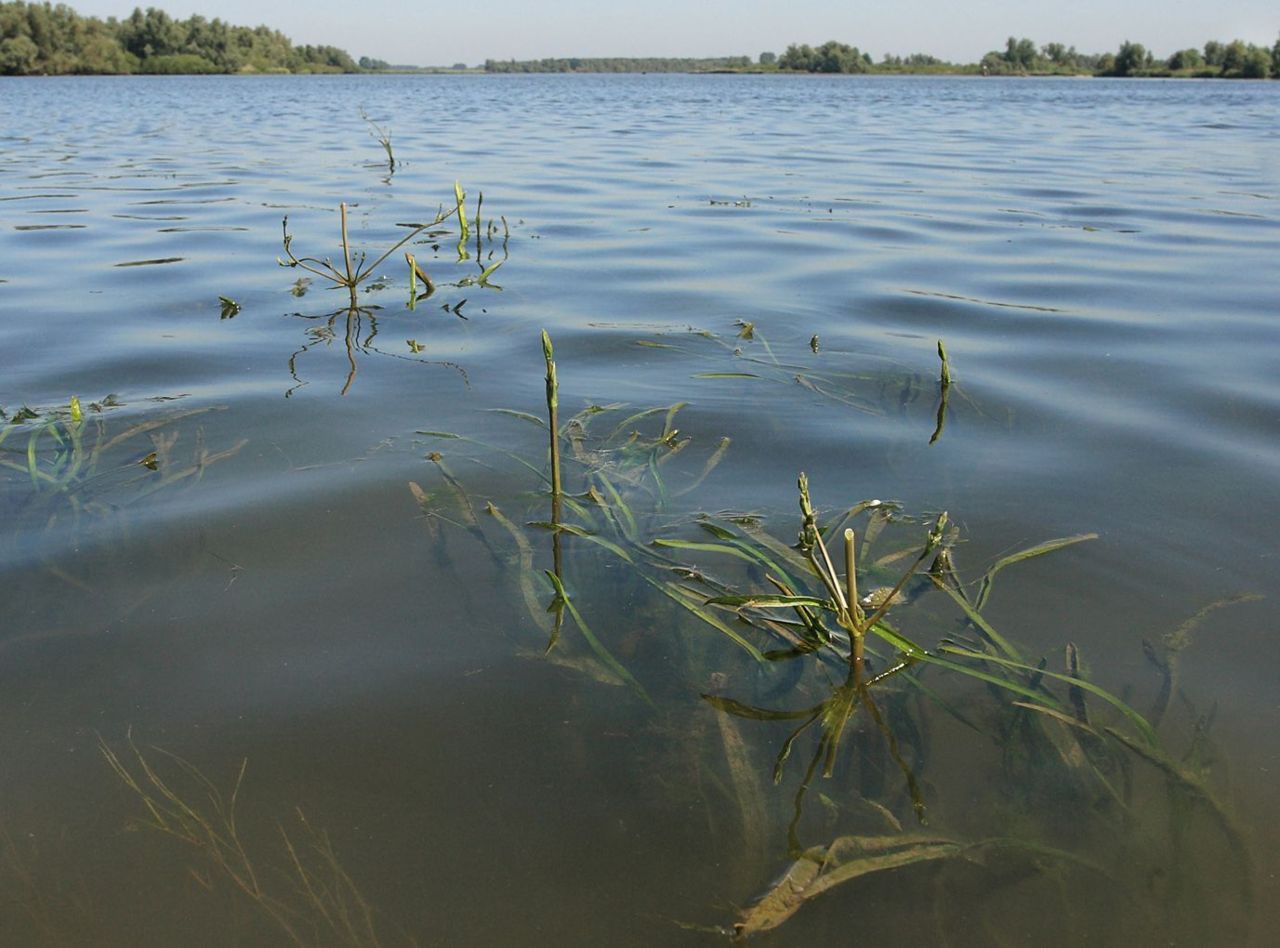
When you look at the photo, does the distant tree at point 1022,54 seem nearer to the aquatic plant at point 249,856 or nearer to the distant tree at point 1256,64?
the distant tree at point 1256,64

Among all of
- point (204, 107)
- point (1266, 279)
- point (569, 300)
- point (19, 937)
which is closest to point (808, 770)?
point (19, 937)

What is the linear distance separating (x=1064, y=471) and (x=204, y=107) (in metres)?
27.1

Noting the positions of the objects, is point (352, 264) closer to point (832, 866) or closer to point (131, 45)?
point (832, 866)

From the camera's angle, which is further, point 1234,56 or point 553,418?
point 1234,56

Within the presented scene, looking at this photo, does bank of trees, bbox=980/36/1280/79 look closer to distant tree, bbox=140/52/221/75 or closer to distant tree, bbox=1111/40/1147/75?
distant tree, bbox=1111/40/1147/75

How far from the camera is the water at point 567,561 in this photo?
1578 mm

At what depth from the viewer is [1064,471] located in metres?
3.04

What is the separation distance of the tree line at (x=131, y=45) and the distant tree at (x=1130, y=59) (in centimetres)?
6598

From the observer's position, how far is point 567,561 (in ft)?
8.13

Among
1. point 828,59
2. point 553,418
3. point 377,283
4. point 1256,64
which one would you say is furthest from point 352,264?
point 828,59

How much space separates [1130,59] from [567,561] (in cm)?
8454

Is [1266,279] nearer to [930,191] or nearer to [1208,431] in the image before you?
[1208,431]

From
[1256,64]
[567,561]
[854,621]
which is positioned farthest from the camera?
[1256,64]

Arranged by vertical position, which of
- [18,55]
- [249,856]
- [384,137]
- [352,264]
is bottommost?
[249,856]
